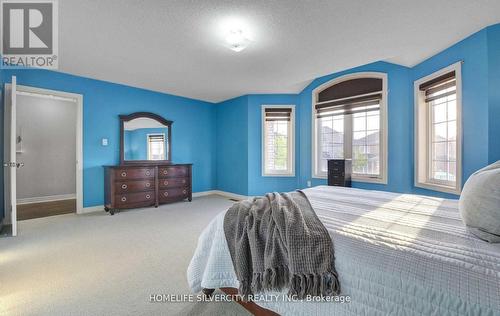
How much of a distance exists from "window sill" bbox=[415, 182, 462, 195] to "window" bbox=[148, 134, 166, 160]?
478 cm

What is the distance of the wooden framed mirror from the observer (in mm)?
4387

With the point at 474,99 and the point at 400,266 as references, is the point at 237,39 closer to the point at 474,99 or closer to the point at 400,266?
the point at 400,266

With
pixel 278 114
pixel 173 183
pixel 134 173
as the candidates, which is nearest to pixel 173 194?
pixel 173 183

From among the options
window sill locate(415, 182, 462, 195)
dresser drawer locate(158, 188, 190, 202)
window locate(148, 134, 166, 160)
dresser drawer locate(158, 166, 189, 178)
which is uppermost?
window locate(148, 134, 166, 160)

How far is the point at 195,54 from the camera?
297 centimetres

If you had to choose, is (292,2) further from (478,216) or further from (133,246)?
(133,246)

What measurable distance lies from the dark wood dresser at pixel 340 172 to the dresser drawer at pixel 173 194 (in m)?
2.97

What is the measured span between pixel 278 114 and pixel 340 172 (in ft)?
6.50

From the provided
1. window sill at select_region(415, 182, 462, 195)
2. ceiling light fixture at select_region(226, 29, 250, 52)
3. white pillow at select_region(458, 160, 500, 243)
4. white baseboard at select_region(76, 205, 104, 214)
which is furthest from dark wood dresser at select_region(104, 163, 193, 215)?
Result: white pillow at select_region(458, 160, 500, 243)

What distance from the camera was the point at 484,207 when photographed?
1.02m

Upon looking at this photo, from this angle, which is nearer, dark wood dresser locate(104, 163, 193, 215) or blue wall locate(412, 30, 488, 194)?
blue wall locate(412, 30, 488, 194)

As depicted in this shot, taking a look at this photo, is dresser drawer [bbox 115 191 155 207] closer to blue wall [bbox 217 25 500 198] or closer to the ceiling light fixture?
Result: blue wall [bbox 217 25 500 198]

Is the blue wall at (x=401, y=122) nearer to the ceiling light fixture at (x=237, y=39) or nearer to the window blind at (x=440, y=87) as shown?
the window blind at (x=440, y=87)

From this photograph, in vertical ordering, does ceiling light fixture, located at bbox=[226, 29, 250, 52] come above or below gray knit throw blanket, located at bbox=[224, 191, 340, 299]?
above
